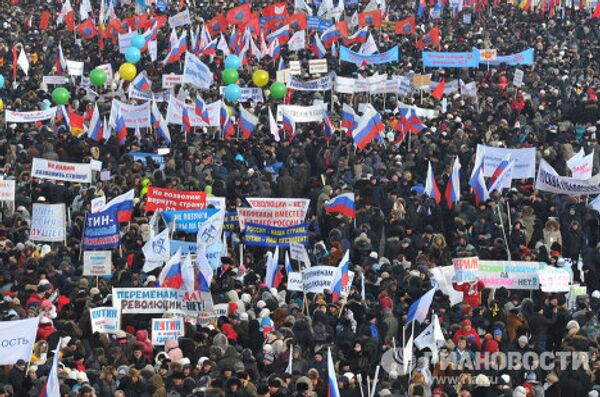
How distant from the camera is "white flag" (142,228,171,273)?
20.4m

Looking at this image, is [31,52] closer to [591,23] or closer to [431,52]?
[431,52]

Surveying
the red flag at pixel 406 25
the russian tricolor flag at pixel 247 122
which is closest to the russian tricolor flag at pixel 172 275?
the russian tricolor flag at pixel 247 122

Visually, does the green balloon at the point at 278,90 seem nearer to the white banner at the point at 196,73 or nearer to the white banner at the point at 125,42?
the white banner at the point at 196,73

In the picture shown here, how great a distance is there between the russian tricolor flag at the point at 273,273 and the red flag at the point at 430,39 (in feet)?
56.4

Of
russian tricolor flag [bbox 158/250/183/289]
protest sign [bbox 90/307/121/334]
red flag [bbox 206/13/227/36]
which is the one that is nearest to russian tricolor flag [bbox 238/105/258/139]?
red flag [bbox 206/13/227/36]

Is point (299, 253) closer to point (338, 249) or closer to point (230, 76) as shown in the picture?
point (338, 249)

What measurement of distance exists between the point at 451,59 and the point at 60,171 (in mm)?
12174

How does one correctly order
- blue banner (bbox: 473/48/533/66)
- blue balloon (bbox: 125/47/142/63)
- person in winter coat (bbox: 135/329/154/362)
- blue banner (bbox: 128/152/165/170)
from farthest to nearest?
blue balloon (bbox: 125/47/142/63) < blue banner (bbox: 473/48/533/66) < blue banner (bbox: 128/152/165/170) < person in winter coat (bbox: 135/329/154/362)

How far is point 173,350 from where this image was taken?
17328 millimetres

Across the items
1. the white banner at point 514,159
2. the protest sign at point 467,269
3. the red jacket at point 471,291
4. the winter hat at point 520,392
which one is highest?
the winter hat at point 520,392

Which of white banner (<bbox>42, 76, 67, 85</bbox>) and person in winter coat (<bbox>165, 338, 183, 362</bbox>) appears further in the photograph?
white banner (<bbox>42, 76, 67, 85</bbox>)

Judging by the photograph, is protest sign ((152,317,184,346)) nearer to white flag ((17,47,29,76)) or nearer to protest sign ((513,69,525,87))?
protest sign ((513,69,525,87))

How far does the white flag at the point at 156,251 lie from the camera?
20.4m

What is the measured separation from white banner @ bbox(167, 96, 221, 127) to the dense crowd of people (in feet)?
1.23
